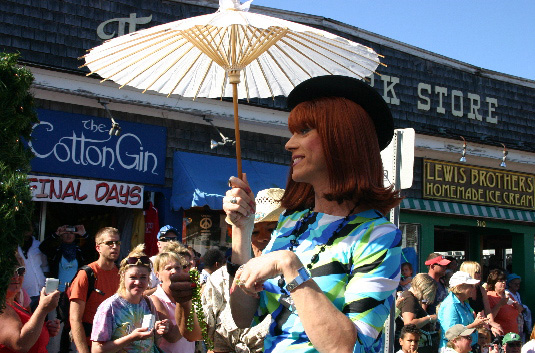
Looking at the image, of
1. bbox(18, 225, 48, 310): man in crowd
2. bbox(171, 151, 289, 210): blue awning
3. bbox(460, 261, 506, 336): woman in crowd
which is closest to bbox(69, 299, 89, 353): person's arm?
bbox(18, 225, 48, 310): man in crowd

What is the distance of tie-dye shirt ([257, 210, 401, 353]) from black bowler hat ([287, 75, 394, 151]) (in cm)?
34

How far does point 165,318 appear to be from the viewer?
5.66 m

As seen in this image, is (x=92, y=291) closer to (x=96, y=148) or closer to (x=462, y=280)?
(x=462, y=280)

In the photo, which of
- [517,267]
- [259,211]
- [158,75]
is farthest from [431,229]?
[158,75]

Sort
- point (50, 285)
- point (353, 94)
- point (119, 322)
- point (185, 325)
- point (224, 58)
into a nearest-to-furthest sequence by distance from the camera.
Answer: point (353, 94) → point (224, 58) → point (185, 325) → point (50, 285) → point (119, 322)

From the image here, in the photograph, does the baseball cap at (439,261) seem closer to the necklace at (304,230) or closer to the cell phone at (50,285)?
the cell phone at (50,285)

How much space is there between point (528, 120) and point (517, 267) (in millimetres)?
3684

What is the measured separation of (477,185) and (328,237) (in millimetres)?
14259

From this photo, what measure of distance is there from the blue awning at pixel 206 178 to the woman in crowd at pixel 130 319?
4.73 metres

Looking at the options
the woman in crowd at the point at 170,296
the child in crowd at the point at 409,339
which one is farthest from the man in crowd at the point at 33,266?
the child in crowd at the point at 409,339

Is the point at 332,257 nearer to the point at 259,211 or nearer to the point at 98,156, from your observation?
the point at 259,211

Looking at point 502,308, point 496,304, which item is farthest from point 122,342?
point 502,308

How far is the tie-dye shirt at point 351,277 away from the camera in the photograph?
2023 mm

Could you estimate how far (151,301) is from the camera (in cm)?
562
